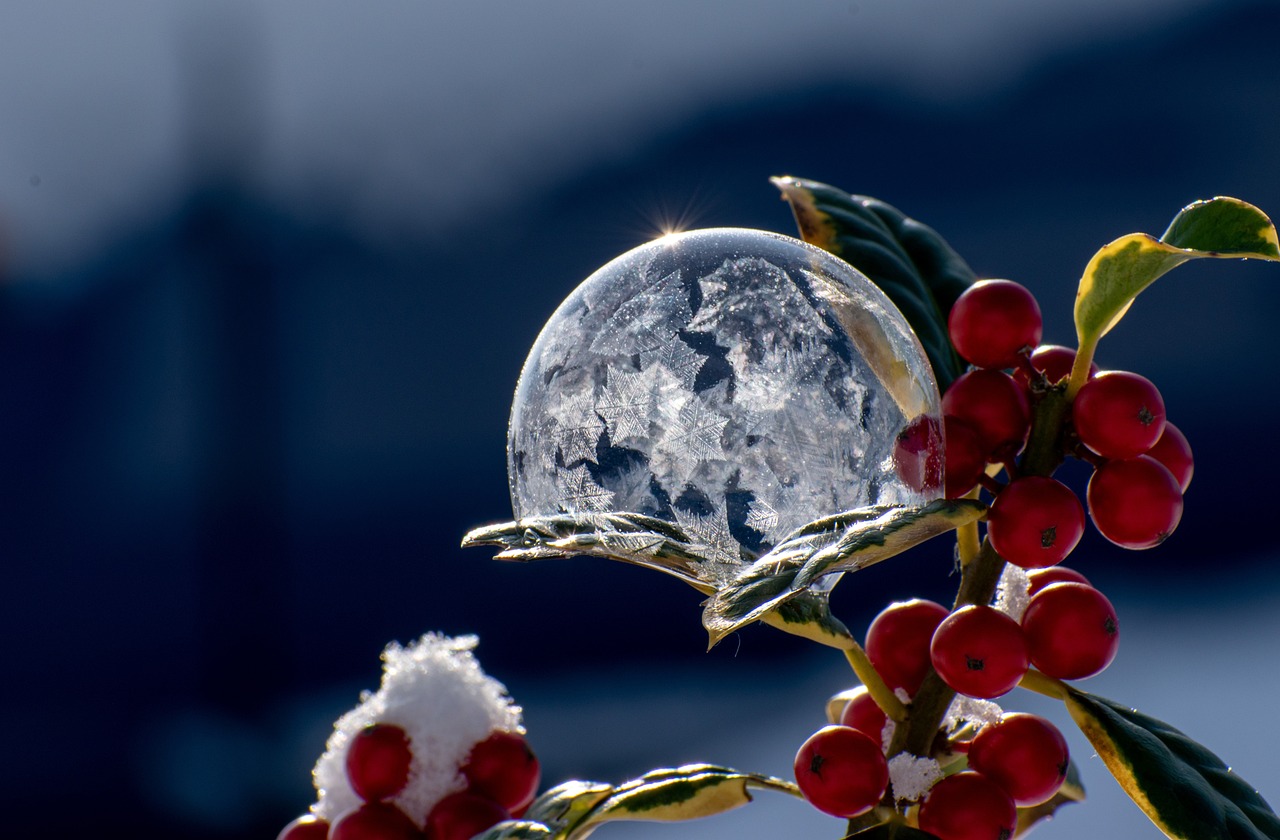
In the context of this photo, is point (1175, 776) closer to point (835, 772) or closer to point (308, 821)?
point (835, 772)

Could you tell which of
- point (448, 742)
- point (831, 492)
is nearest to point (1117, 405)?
point (831, 492)

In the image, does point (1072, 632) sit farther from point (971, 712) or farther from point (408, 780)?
point (408, 780)

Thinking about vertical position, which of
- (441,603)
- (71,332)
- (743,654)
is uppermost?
(71,332)

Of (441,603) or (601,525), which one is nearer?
(601,525)

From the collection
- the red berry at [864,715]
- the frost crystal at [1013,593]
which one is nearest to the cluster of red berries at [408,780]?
the red berry at [864,715]

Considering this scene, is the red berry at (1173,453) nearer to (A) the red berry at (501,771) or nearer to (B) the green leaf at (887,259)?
(B) the green leaf at (887,259)

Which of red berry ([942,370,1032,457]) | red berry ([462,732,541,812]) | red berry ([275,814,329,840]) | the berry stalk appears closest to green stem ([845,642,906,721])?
the berry stalk
